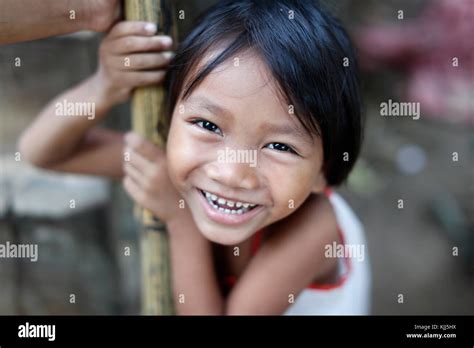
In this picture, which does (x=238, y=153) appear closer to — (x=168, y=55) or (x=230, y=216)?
(x=230, y=216)

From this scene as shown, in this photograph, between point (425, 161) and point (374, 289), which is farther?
point (425, 161)

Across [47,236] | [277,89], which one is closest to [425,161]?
[47,236]

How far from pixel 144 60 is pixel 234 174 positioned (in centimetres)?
33

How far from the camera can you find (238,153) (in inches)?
48.3

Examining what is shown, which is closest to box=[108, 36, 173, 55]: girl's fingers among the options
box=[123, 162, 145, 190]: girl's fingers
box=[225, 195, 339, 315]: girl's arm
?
box=[123, 162, 145, 190]: girl's fingers

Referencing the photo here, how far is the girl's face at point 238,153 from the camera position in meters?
1.22

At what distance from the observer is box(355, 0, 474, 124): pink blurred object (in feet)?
10.1

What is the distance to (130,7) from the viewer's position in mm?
1313

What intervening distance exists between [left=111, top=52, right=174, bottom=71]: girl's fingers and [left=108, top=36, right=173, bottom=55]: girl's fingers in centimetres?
1

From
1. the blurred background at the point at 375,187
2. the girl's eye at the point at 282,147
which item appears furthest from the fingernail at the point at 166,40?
the blurred background at the point at 375,187

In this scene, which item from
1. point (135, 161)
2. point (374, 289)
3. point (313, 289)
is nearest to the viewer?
point (135, 161)

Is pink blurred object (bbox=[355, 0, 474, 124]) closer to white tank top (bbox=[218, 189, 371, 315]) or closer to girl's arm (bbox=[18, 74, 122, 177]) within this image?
white tank top (bbox=[218, 189, 371, 315])

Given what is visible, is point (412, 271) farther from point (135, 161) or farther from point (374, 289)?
point (135, 161)
